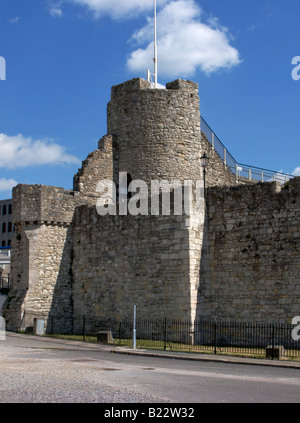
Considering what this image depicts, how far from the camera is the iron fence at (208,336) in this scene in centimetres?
1995

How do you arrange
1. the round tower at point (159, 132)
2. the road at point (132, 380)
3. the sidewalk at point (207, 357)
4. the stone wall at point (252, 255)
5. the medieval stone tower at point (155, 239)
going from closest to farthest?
the road at point (132, 380), the sidewalk at point (207, 357), the stone wall at point (252, 255), the medieval stone tower at point (155, 239), the round tower at point (159, 132)

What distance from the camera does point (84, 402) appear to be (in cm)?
953

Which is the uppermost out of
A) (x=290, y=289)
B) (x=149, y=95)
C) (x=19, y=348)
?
(x=149, y=95)

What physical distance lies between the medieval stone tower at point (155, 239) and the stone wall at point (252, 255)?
38mm

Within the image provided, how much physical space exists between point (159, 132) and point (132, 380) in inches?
690

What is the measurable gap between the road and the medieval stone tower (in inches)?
197

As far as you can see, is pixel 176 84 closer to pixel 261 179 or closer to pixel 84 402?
pixel 261 179

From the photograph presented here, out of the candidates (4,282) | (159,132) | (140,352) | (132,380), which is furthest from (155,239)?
(4,282)

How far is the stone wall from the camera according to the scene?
20625mm

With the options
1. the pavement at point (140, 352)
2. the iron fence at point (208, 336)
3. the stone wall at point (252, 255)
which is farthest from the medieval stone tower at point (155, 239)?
the pavement at point (140, 352)

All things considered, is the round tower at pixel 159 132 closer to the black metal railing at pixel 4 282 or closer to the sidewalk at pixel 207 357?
the sidewalk at pixel 207 357

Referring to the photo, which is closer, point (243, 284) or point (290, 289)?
point (290, 289)
